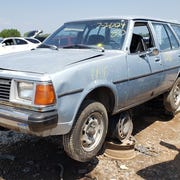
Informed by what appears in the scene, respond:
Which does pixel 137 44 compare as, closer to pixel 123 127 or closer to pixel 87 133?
pixel 123 127

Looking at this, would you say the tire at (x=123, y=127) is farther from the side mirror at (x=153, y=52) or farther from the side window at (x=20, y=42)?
the side window at (x=20, y=42)

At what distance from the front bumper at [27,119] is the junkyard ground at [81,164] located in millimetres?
879

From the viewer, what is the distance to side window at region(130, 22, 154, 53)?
4.40 meters

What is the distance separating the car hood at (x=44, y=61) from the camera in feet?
9.92

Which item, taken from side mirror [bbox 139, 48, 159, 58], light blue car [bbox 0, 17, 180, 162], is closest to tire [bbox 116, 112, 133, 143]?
light blue car [bbox 0, 17, 180, 162]

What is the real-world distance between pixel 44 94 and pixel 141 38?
232cm

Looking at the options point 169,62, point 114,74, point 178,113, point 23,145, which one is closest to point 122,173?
point 114,74

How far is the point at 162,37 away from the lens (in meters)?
5.14

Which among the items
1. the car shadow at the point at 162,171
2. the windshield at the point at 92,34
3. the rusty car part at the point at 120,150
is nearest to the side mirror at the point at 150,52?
the windshield at the point at 92,34

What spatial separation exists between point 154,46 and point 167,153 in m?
1.69

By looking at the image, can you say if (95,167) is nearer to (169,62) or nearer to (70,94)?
(70,94)

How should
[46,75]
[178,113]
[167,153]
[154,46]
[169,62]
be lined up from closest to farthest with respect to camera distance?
[46,75] → [167,153] → [154,46] → [169,62] → [178,113]

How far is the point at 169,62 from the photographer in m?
5.08

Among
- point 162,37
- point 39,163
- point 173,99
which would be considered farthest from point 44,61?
point 173,99
